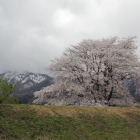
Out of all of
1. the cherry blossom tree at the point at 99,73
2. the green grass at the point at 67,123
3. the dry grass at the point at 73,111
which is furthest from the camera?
the cherry blossom tree at the point at 99,73

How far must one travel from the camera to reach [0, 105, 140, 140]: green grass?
10664mm

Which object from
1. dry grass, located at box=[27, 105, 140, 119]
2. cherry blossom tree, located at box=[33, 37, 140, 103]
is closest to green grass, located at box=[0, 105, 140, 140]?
dry grass, located at box=[27, 105, 140, 119]

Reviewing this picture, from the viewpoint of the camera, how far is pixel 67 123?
13.3 metres

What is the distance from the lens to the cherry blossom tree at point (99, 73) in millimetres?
24531

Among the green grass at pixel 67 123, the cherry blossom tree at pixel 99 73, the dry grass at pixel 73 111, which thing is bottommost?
the green grass at pixel 67 123

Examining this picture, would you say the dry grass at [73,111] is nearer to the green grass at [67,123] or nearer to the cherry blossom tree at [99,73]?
the green grass at [67,123]

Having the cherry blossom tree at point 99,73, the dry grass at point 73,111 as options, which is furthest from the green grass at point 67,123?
the cherry blossom tree at point 99,73

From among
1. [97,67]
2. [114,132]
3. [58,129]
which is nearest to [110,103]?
[97,67]

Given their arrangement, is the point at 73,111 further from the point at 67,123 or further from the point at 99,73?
the point at 99,73

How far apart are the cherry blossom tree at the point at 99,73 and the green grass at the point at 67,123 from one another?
7.37 m

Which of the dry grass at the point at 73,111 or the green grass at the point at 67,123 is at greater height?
the dry grass at the point at 73,111

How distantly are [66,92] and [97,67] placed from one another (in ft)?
20.4

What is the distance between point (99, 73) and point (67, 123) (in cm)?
1378

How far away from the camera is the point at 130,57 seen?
86.6ft
